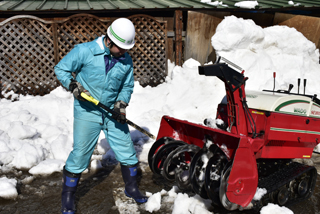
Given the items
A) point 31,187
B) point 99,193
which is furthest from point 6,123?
point 99,193

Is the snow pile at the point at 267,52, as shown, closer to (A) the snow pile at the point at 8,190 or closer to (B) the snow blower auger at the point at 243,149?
(B) the snow blower auger at the point at 243,149

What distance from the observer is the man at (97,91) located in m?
3.25

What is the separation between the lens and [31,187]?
13.3ft

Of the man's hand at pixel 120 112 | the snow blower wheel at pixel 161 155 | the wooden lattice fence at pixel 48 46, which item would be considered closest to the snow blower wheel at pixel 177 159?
the snow blower wheel at pixel 161 155

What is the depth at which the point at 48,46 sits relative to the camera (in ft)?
26.5

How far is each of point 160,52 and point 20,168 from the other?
17.1 ft

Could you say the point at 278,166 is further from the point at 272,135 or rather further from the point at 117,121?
the point at 117,121

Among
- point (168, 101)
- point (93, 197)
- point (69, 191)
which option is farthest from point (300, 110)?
point (168, 101)

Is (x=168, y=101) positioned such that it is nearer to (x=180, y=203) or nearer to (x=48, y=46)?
(x=48, y=46)

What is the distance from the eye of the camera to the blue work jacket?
3.25m

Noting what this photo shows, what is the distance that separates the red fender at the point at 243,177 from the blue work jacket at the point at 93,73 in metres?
1.56

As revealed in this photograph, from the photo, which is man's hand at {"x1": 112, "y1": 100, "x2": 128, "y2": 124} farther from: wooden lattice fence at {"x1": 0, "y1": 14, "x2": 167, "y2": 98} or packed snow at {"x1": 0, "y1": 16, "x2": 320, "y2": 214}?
wooden lattice fence at {"x1": 0, "y1": 14, "x2": 167, "y2": 98}

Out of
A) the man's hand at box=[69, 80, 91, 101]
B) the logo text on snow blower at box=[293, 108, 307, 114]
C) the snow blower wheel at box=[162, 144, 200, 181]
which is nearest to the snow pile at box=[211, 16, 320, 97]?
the logo text on snow blower at box=[293, 108, 307, 114]

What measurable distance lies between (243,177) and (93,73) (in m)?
1.98
